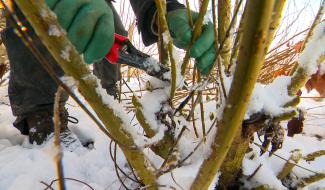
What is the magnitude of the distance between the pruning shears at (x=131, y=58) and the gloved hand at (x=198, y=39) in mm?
129

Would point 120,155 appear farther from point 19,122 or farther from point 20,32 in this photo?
point 20,32

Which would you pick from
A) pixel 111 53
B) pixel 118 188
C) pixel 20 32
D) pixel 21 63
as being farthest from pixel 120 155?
pixel 20 32

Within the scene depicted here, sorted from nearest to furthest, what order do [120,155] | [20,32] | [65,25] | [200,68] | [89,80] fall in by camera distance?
[20,32] < [89,80] < [65,25] < [200,68] < [120,155]

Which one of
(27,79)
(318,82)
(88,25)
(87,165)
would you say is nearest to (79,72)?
(88,25)

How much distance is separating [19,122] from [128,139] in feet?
3.16

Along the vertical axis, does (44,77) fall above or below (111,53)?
below

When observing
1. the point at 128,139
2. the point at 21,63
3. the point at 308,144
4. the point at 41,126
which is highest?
the point at 21,63

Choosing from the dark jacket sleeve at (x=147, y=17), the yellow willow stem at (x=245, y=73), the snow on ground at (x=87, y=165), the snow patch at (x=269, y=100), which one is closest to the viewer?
the yellow willow stem at (x=245, y=73)

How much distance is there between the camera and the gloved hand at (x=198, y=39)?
90 centimetres

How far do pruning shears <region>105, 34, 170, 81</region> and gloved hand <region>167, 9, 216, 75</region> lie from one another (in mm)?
129

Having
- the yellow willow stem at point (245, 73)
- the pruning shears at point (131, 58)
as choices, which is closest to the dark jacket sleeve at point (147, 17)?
the pruning shears at point (131, 58)

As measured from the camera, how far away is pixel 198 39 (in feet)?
2.96

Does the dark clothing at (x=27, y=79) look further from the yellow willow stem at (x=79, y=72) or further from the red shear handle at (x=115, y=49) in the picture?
the yellow willow stem at (x=79, y=72)

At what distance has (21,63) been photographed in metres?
1.32
